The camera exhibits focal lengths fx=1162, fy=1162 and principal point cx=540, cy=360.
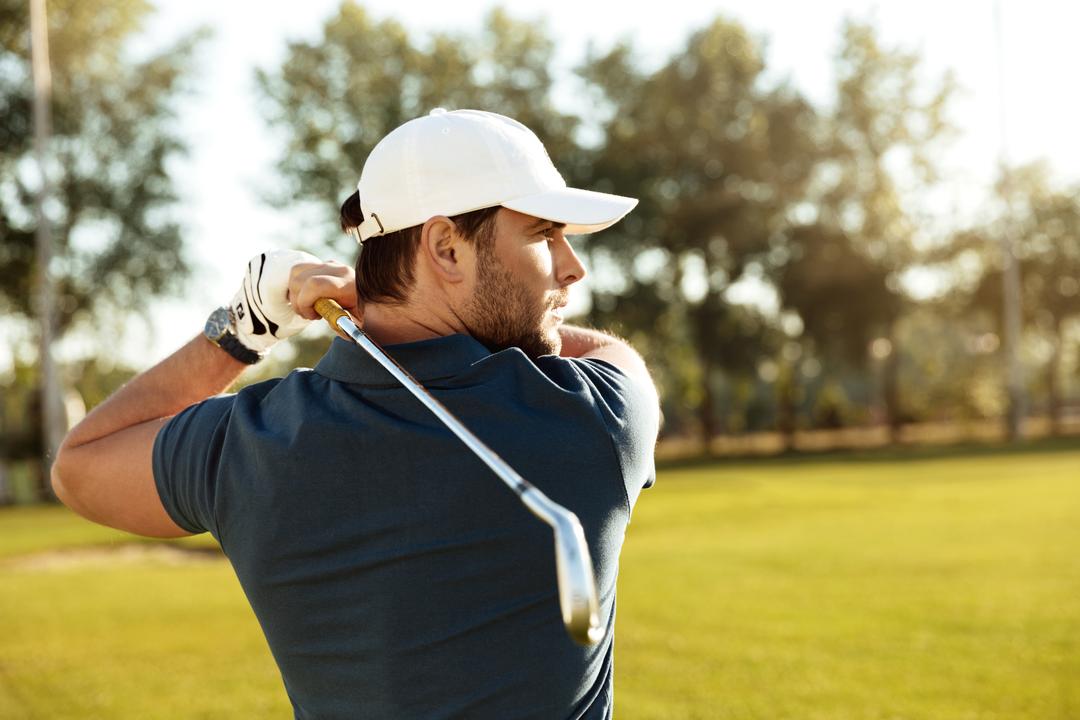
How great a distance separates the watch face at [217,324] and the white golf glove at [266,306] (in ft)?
0.07

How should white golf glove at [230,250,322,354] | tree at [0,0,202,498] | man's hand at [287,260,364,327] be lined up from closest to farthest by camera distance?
man's hand at [287,260,364,327] < white golf glove at [230,250,322,354] < tree at [0,0,202,498]

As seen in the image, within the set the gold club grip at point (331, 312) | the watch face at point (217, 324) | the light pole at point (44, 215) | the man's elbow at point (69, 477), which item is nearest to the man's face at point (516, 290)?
the gold club grip at point (331, 312)

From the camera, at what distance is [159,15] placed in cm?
3628

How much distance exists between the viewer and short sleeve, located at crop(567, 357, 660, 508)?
205 cm

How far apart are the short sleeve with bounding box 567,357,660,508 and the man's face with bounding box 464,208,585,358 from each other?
0.11 meters

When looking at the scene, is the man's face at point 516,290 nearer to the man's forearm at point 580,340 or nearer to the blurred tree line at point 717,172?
the man's forearm at point 580,340

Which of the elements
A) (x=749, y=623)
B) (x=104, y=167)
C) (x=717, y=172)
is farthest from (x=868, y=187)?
(x=749, y=623)

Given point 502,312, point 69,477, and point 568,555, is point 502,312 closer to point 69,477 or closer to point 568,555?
point 568,555

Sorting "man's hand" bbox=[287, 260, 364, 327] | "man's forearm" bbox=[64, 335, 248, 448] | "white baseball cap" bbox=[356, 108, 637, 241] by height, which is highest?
"white baseball cap" bbox=[356, 108, 637, 241]

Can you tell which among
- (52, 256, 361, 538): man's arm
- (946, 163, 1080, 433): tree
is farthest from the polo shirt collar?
(946, 163, 1080, 433): tree

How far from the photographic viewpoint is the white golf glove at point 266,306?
252cm

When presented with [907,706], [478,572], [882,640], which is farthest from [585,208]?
[882,640]

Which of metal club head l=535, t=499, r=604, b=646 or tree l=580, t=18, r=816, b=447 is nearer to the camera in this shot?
metal club head l=535, t=499, r=604, b=646

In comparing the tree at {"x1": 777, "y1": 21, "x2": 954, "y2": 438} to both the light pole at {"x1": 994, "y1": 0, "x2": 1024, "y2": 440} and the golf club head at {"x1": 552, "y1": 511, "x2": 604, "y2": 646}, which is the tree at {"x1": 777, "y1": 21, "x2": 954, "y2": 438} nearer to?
the light pole at {"x1": 994, "y1": 0, "x2": 1024, "y2": 440}
